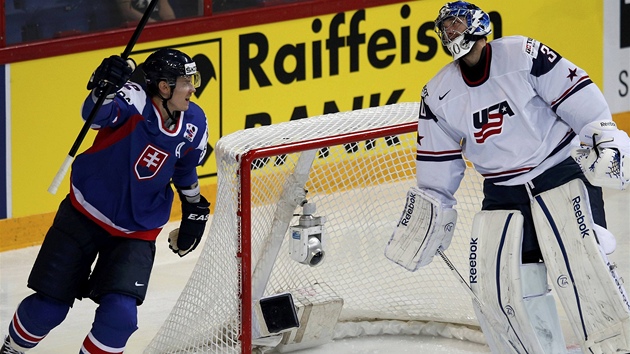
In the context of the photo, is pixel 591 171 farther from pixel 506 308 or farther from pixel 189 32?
pixel 189 32

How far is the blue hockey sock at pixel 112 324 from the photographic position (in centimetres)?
484

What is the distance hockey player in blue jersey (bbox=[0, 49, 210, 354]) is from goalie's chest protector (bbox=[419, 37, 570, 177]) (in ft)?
2.78

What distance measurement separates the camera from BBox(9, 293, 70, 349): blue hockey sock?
496cm

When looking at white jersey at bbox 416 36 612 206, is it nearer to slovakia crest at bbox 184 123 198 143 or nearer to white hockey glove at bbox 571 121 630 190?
white hockey glove at bbox 571 121 630 190

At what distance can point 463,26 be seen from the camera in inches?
182

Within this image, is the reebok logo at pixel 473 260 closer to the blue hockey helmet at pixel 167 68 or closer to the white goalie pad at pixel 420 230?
the white goalie pad at pixel 420 230

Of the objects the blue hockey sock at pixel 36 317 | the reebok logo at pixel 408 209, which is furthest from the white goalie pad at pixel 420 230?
the blue hockey sock at pixel 36 317

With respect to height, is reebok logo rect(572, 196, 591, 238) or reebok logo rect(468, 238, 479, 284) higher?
reebok logo rect(572, 196, 591, 238)

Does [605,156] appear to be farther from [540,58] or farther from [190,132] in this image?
[190,132]

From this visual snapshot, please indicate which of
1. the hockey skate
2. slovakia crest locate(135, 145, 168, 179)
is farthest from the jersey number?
the hockey skate

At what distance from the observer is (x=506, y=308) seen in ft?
15.3

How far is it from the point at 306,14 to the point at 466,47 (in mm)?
2951

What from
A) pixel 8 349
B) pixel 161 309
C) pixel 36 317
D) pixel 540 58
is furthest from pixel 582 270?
pixel 161 309

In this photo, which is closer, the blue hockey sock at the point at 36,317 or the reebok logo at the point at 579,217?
the reebok logo at the point at 579,217
